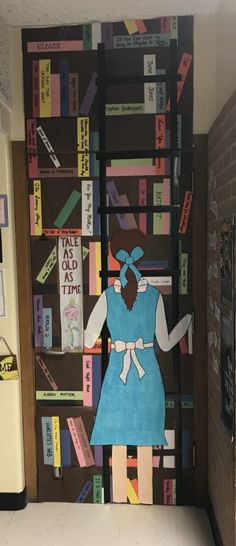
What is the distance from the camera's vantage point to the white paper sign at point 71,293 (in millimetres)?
2877

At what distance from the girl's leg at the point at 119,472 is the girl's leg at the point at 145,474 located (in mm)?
87

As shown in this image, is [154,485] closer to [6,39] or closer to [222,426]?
[222,426]

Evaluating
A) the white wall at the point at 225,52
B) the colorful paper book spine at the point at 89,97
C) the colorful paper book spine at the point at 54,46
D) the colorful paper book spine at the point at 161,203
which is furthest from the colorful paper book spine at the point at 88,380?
the colorful paper book spine at the point at 54,46

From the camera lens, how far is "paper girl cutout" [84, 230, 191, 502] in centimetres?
285

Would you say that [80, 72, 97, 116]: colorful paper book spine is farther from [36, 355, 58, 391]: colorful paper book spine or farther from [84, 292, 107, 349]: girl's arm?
[36, 355, 58, 391]: colorful paper book spine

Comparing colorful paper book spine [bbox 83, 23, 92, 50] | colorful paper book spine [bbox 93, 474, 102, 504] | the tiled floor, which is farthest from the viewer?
colorful paper book spine [bbox 93, 474, 102, 504]

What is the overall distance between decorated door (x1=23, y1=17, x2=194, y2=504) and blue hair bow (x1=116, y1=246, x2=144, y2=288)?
4 centimetres

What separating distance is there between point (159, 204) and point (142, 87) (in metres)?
0.64

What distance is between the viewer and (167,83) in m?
2.74

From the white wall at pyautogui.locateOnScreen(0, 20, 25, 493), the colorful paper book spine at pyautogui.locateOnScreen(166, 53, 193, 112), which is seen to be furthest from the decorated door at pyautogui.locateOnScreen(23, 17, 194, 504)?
the white wall at pyautogui.locateOnScreen(0, 20, 25, 493)

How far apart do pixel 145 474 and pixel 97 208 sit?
1.55 metres

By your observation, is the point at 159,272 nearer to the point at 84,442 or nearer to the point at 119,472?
the point at 84,442

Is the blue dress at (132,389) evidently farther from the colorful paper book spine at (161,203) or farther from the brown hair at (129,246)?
the colorful paper book spine at (161,203)

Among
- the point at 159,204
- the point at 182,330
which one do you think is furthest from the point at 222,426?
the point at 159,204
